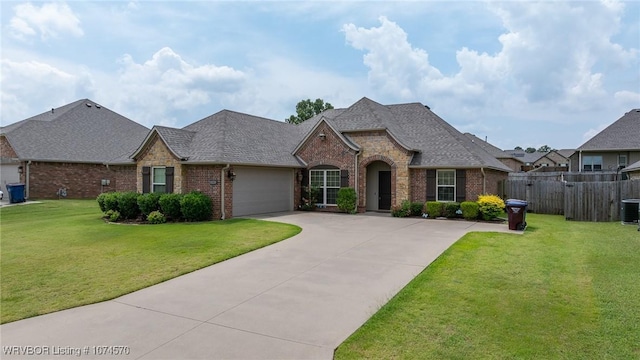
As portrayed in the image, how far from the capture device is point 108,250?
31.8 ft

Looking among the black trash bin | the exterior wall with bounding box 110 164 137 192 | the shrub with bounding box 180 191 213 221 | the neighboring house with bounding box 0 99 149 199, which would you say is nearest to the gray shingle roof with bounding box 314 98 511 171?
the black trash bin

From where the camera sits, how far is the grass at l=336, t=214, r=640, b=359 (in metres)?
4.21

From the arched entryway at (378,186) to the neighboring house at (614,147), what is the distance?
63.3ft

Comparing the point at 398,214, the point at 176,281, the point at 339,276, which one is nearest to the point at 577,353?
the point at 339,276

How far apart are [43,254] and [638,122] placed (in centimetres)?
3731

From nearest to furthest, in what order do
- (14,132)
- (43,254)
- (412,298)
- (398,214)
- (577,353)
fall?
1. (577,353)
2. (412,298)
3. (43,254)
4. (398,214)
5. (14,132)

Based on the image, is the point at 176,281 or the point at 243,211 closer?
the point at 176,281

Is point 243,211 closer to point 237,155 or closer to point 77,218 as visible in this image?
point 237,155

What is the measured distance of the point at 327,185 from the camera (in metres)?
19.7

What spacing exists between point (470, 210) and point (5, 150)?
95.7 ft

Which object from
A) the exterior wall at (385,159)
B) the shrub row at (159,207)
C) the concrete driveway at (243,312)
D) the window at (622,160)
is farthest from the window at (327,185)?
the window at (622,160)

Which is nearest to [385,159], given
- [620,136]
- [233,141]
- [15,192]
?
[233,141]

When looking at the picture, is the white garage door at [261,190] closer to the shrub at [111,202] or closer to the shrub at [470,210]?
the shrub at [111,202]

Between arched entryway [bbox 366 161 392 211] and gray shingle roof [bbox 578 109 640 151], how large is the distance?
19.4m
